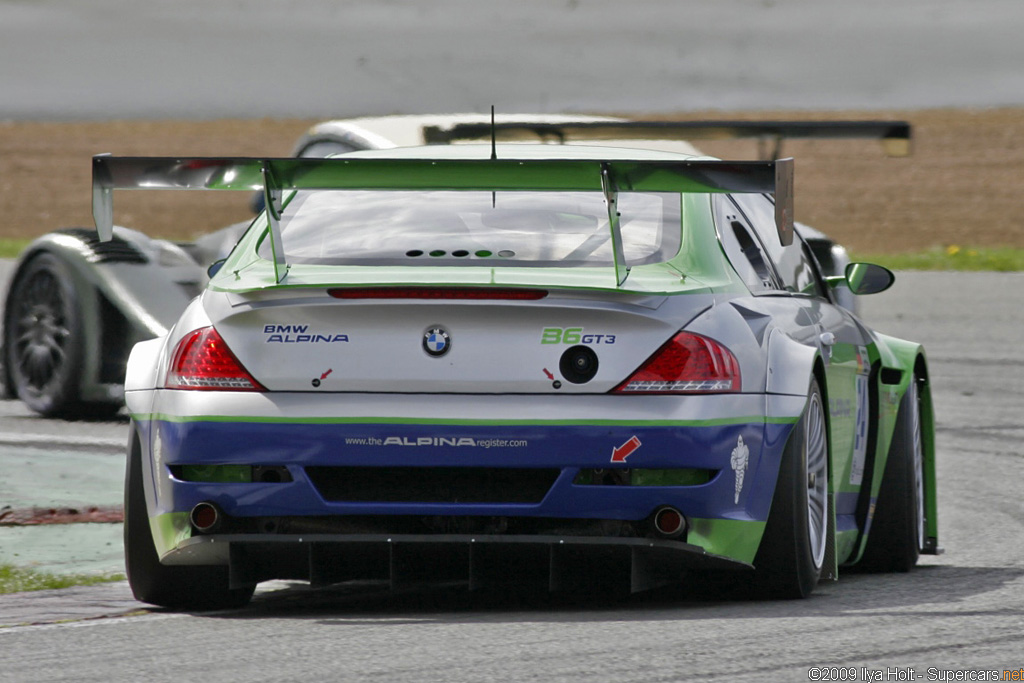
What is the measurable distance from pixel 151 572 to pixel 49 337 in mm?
6048

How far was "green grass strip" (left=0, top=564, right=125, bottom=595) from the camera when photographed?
681 cm

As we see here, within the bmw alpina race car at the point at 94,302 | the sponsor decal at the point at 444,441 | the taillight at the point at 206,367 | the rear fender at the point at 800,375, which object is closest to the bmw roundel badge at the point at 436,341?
the sponsor decal at the point at 444,441

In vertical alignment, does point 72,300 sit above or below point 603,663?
above

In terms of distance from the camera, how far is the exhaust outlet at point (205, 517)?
5.59 m

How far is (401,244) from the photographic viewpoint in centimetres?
593

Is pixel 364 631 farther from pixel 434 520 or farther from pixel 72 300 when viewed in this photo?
pixel 72 300

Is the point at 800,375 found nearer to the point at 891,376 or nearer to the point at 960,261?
the point at 891,376

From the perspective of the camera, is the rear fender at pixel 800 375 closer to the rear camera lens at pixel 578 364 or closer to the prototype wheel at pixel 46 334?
the rear camera lens at pixel 578 364

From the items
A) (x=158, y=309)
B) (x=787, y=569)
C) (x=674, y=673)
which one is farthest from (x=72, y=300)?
(x=674, y=673)

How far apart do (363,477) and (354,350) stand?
0.36 metres

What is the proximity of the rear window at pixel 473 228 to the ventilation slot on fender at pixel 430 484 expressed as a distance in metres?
0.66

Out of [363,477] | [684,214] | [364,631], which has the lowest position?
[364,631]

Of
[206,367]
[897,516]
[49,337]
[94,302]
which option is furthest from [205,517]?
[49,337]

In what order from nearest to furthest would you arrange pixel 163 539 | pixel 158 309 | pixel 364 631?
pixel 364 631 → pixel 163 539 → pixel 158 309
